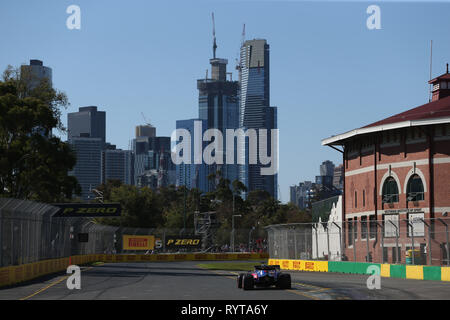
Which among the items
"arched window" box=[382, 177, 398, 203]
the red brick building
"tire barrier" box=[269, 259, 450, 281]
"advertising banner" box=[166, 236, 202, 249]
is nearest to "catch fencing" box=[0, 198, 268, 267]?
"advertising banner" box=[166, 236, 202, 249]

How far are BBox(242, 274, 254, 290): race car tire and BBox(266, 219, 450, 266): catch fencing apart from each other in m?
12.9

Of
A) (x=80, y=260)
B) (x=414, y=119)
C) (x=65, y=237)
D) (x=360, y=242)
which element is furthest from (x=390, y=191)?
(x=80, y=260)

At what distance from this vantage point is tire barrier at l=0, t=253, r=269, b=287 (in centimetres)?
3441

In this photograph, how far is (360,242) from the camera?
1778 inches

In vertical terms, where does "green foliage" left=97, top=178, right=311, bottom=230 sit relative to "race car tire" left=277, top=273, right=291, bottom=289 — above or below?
above

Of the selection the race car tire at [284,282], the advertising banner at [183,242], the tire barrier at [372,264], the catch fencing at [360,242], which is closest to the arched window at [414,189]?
the catch fencing at [360,242]

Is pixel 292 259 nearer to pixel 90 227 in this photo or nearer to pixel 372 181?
pixel 372 181

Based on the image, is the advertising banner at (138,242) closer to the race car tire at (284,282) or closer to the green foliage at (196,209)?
the green foliage at (196,209)

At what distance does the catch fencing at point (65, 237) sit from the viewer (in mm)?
34594

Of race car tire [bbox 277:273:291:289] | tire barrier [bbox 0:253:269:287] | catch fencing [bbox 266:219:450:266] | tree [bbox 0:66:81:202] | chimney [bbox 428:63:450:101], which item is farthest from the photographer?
chimney [bbox 428:63:450:101]

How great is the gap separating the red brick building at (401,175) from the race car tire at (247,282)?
17389 mm

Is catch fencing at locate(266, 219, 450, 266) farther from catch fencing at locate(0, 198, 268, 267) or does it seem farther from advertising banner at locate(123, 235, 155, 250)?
advertising banner at locate(123, 235, 155, 250)
